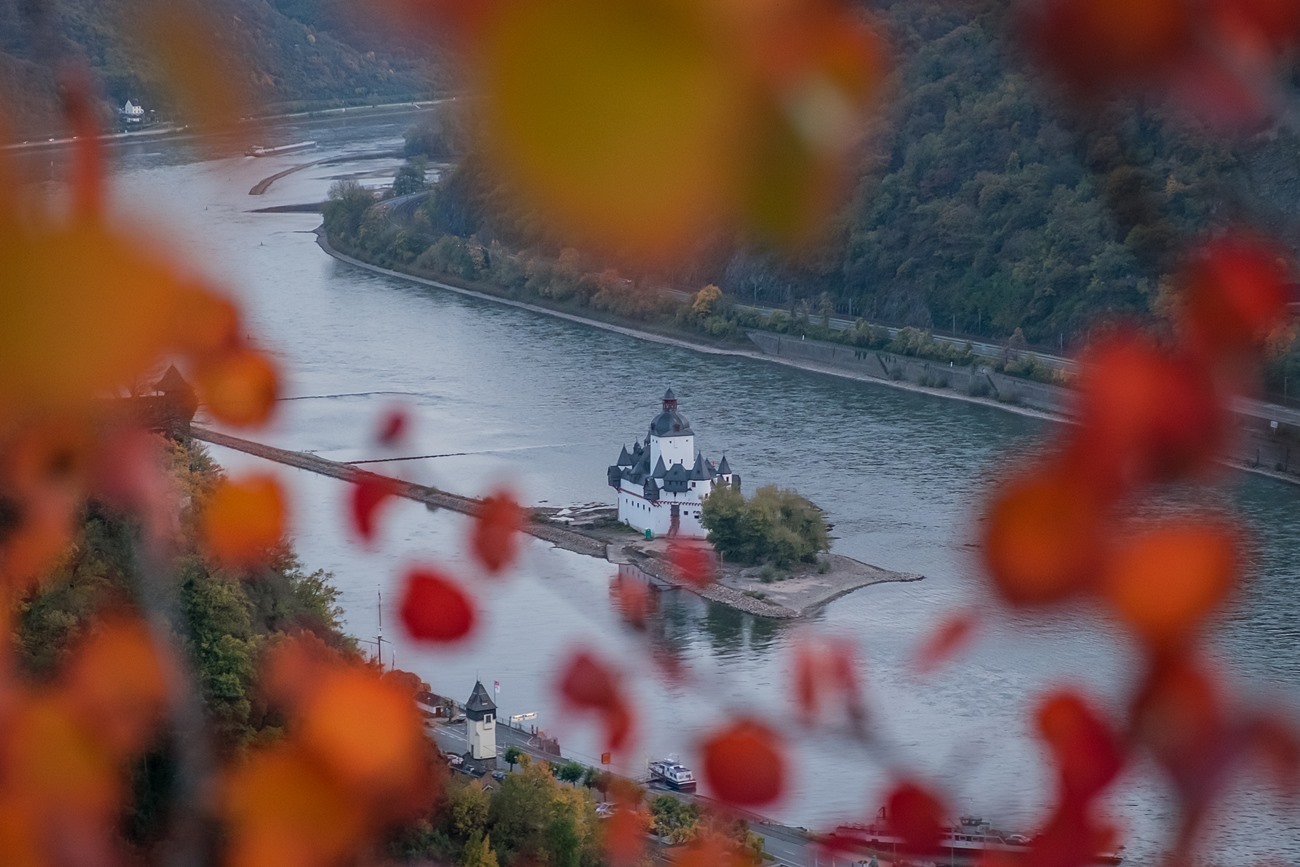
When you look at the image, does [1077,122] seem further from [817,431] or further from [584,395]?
[584,395]

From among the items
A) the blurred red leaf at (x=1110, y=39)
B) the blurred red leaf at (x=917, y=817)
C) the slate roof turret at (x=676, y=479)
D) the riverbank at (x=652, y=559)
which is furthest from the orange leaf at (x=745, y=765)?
the slate roof turret at (x=676, y=479)

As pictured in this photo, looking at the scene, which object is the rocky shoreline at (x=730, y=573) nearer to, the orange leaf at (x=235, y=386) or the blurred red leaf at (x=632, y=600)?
the blurred red leaf at (x=632, y=600)

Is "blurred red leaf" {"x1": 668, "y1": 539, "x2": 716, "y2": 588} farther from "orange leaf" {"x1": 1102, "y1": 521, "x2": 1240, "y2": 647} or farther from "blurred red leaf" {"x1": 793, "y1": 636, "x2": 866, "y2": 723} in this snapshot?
"orange leaf" {"x1": 1102, "y1": 521, "x2": 1240, "y2": 647}

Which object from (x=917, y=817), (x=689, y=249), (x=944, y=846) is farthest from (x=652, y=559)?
(x=689, y=249)

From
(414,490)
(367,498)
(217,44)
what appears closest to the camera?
(217,44)

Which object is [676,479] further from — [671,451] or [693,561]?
[693,561]

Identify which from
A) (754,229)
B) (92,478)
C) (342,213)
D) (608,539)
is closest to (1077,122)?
(754,229)
